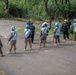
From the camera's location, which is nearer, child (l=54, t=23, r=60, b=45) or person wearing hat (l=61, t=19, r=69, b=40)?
child (l=54, t=23, r=60, b=45)

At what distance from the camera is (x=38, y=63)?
17062 mm

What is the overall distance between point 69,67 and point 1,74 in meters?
3.52

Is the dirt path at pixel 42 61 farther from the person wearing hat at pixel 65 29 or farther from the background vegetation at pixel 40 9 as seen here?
the background vegetation at pixel 40 9

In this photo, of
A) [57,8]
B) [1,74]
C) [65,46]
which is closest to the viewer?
[1,74]

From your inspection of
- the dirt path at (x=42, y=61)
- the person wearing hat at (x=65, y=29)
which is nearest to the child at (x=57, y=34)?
the dirt path at (x=42, y=61)

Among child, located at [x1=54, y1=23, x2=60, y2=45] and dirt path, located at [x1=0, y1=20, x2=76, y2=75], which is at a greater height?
child, located at [x1=54, y1=23, x2=60, y2=45]

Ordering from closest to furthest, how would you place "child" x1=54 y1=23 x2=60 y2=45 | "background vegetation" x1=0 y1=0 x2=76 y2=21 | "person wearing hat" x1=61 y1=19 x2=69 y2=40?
1. "child" x1=54 y1=23 x2=60 y2=45
2. "person wearing hat" x1=61 y1=19 x2=69 y2=40
3. "background vegetation" x1=0 y1=0 x2=76 y2=21

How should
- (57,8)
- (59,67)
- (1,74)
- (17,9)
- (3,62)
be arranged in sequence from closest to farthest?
(1,74) → (59,67) → (3,62) → (57,8) → (17,9)

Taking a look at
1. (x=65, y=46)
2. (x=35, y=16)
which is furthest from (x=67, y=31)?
(x=35, y=16)

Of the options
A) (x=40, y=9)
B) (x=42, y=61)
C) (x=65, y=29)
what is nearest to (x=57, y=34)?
(x=65, y=29)

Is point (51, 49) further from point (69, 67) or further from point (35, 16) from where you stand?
point (35, 16)

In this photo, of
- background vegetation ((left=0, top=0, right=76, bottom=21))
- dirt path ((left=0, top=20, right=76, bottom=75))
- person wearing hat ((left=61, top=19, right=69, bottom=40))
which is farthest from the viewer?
background vegetation ((left=0, top=0, right=76, bottom=21))

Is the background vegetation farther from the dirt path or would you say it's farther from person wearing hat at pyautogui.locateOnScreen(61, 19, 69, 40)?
the dirt path

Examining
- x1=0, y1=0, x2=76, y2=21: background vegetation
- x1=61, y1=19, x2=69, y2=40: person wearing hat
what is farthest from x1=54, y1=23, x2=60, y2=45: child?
x1=0, y1=0, x2=76, y2=21: background vegetation
